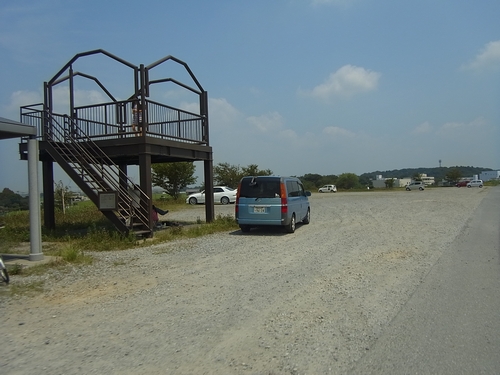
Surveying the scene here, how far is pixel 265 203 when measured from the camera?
14.6 meters

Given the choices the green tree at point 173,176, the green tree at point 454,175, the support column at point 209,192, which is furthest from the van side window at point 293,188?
the green tree at point 454,175

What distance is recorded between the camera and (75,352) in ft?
15.5

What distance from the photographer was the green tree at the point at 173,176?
44281 millimetres

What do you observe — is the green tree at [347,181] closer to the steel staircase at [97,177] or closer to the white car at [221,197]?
the white car at [221,197]

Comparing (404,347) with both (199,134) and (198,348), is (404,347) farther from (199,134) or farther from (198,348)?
(199,134)

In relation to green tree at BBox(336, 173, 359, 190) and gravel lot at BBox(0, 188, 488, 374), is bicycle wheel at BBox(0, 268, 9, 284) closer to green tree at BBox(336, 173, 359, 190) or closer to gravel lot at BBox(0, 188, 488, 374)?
gravel lot at BBox(0, 188, 488, 374)

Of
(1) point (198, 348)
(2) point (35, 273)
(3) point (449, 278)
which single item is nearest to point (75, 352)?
(1) point (198, 348)

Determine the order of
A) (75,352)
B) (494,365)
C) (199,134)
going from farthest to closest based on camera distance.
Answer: (199,134)
(75,352)
(494,365)

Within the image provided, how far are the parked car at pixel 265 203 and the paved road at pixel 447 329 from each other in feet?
20.6

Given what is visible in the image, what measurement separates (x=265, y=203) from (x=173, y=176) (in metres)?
31.2

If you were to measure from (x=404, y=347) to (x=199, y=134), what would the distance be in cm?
1459

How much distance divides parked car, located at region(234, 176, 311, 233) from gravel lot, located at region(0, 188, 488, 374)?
3.11m

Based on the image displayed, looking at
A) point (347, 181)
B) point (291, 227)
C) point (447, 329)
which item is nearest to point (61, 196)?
point (291, 227)

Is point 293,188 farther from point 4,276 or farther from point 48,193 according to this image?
point 4,276
